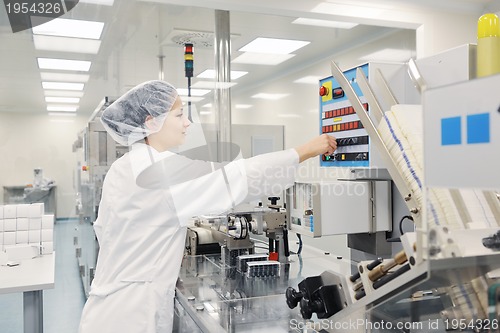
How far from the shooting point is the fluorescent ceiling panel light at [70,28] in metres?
2.91

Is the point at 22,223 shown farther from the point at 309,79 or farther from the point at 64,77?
the point at 309,79

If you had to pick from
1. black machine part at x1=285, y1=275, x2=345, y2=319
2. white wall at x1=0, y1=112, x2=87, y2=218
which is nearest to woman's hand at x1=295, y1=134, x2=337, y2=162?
black machine part at x1=285, y1=275, x2=345, y2=319

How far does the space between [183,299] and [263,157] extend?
A: 682 mm

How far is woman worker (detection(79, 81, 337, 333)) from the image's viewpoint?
1.41 m

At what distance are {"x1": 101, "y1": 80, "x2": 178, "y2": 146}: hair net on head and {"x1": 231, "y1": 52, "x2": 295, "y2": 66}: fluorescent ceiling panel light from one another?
2.77 m

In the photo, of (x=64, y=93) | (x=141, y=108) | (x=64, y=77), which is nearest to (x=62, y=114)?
(x=64, y=93)

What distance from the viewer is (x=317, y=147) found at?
1553 millimetres

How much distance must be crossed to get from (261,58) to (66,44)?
2.03 m

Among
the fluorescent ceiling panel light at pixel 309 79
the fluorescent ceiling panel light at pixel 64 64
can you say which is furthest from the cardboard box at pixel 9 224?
the fluorescent ceiling panel light at pixel 309 79

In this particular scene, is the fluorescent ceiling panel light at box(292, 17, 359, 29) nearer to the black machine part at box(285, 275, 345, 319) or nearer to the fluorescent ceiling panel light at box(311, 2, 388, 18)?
the fluorescent ceiling panel light at box(311, 2, 388, 18)

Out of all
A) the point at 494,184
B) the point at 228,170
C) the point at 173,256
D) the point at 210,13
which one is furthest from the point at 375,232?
the point at 210,13

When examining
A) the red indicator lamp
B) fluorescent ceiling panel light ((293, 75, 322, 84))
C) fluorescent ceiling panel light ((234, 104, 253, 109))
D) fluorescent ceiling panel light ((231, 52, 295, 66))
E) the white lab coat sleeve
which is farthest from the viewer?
fluorescent ceiling panel light ((234, 104, 253, 109))

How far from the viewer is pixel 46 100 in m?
3.12

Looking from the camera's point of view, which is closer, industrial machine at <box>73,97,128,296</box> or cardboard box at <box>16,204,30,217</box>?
cardboard box at <box>16,204,30,217</box>
